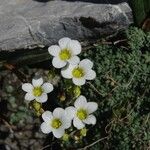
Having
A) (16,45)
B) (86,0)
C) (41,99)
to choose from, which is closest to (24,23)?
(16,45)

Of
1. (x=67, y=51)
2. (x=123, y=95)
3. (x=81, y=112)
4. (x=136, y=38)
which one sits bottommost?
(x=123, y=95)

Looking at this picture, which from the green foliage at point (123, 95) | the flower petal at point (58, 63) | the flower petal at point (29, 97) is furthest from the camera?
the green foliage at point (123, 95)

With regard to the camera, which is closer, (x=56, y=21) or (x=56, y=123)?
(x=56, y=123)

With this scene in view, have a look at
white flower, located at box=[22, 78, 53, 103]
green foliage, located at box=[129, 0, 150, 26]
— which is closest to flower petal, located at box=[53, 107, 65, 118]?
white flower, located at box=[22, 78, 53, 103]

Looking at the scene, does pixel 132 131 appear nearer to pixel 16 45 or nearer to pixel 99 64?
pixel 99 64

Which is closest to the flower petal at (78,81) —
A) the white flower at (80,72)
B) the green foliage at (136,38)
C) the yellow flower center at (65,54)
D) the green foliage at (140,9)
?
the white flower at (80,72)

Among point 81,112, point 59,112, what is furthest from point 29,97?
point 81,112

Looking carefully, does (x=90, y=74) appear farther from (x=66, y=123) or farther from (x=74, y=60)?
(x=66, y=123)

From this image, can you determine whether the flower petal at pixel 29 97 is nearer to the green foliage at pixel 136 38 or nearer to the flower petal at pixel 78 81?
the flower petal at pixel 78 81
